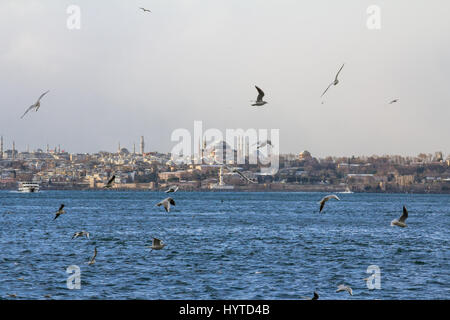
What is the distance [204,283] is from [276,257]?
800 cm

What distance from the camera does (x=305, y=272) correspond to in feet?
77.6
